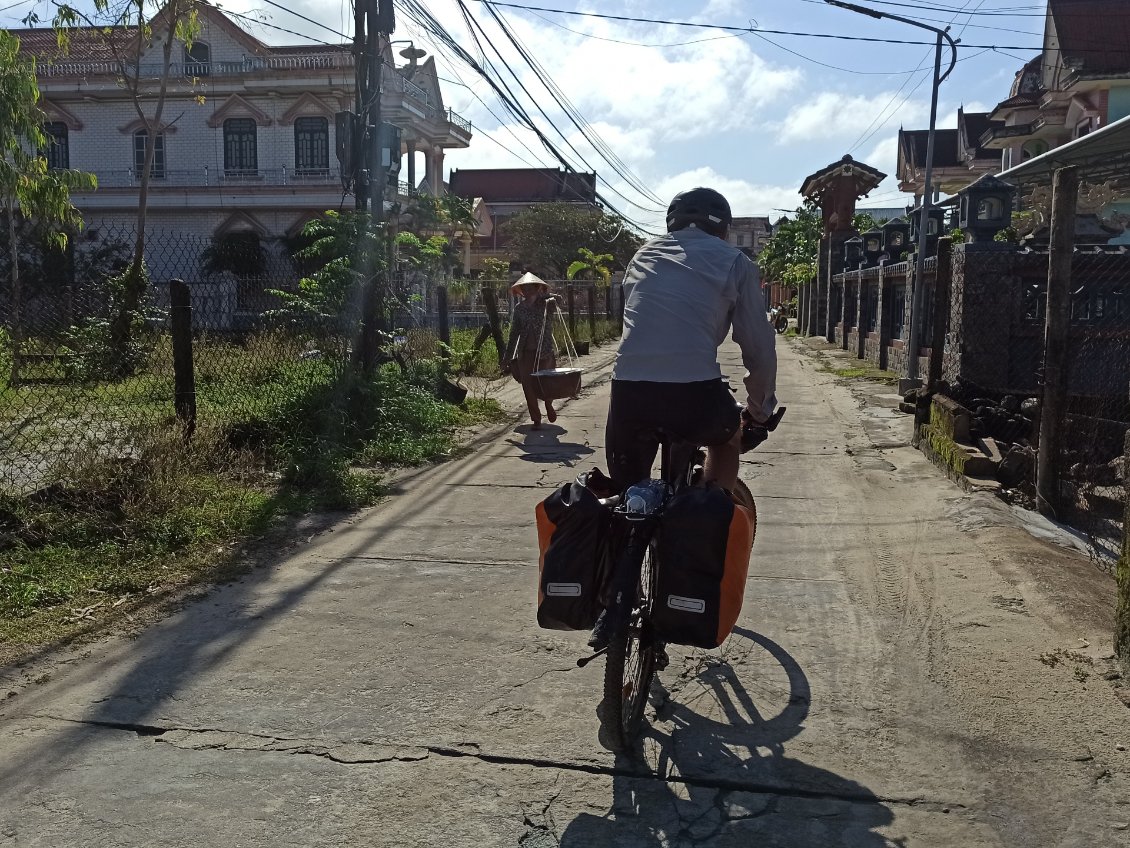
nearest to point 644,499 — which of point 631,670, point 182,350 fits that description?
point 631,670

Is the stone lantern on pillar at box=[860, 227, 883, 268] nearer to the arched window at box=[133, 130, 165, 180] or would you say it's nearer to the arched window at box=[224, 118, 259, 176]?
the arched window at box=[224, 118, 259, 176]

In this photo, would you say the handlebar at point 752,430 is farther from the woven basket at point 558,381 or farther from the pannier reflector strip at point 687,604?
the woven basket at point 558,381

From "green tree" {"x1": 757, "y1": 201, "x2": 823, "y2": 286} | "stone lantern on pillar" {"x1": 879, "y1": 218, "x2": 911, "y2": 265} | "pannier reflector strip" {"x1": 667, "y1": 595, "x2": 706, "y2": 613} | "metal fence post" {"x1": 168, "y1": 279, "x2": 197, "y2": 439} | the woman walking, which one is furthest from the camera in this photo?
"green tree" {"x1": 757, "y1": 201, "x2": 823, "y2": 286}

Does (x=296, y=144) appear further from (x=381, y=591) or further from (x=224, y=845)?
(x=224, y=845)

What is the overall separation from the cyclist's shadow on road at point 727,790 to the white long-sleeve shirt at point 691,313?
122 centimetres

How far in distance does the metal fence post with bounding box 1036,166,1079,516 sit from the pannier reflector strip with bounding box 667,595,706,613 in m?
4.47

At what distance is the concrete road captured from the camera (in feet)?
9.80

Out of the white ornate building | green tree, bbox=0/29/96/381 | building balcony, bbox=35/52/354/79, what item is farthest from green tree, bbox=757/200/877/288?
green tree, bbox=0/29/96/381

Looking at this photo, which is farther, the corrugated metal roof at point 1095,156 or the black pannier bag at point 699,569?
the corrugated metal roof at point 1095,156

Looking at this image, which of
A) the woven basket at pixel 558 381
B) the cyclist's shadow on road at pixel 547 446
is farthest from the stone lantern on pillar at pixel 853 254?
the woven basket at pixel 558 381

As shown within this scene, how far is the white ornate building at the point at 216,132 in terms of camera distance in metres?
35.6

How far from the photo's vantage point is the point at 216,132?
121 feet

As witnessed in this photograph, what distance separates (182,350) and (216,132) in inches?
1257

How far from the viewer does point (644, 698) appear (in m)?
3.51
